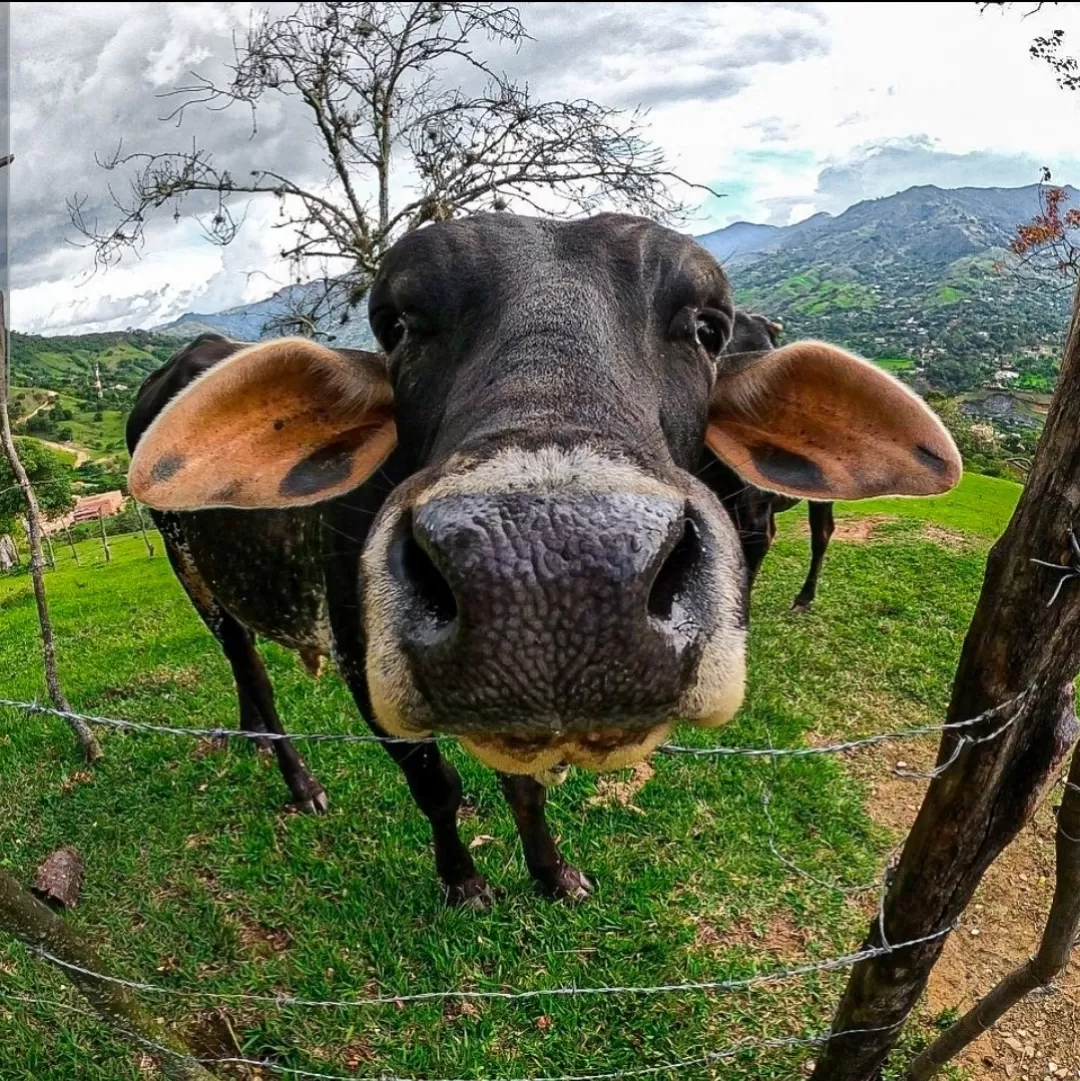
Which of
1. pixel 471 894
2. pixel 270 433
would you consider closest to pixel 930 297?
pixel 471 894

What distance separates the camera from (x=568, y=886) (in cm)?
401

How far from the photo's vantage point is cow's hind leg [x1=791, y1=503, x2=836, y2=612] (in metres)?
8.02

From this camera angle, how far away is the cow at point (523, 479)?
1464mm

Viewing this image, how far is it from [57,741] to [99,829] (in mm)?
→ 1479

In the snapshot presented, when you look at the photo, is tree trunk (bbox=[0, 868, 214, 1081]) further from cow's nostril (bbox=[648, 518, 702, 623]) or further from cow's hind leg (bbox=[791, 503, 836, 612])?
cow's hind leg (bbox=[791, 503, 836, 612])

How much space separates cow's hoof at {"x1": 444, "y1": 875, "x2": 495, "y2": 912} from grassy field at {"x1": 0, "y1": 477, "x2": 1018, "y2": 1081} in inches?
2.8

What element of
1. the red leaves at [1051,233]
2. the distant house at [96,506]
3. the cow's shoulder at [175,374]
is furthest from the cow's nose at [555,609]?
the distant house at [96,506]

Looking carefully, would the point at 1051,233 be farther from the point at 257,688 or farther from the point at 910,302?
the point at 910,302

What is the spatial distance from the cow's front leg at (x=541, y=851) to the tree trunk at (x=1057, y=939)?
174cm

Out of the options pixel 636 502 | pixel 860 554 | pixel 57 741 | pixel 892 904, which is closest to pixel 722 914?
pixel 892 904

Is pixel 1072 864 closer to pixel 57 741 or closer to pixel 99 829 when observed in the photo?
pixel 99 829

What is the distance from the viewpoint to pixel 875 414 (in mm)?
2785

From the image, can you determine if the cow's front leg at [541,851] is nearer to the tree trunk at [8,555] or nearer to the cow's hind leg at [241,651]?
the cow's hind leg at [241,651]

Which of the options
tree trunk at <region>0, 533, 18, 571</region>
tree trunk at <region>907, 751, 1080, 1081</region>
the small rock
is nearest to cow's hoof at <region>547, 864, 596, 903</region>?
tree trunk at <region>907, 751, 1080, 1081</region>
